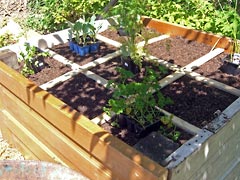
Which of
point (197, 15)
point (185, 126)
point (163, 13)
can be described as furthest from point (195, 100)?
point (163, 13)

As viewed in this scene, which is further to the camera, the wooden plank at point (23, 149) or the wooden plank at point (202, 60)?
the wooden plank at point (202, 60)

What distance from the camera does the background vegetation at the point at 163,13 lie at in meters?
4.13

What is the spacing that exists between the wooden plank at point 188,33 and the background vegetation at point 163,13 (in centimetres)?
16

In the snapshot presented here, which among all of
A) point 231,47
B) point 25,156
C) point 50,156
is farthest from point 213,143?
point 25,156

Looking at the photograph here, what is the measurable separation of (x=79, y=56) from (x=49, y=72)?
48 cm

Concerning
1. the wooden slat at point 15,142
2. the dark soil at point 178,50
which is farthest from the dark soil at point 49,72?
the dark soil at point 178,50

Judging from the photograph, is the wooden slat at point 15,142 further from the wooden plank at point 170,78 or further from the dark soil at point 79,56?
the wooden plank at point 170,78

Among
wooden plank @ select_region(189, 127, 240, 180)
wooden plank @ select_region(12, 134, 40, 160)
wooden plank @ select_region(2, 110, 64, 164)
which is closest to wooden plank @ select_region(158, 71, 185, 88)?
wooden plank @ select_region(189, 127, 240, 180)

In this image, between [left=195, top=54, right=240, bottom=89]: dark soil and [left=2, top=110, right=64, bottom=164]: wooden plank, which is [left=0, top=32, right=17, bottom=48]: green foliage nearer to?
[left=2, top=110, right=64, bottom=164]: wooden plank

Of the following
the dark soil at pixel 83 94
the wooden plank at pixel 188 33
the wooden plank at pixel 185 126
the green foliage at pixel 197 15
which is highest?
the green foliage at pixel 197 15

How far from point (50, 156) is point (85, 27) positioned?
1559 mm

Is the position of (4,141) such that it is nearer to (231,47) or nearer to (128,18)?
(128,18)

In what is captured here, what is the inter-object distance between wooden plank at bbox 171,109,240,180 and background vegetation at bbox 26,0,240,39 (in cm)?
Result: 134

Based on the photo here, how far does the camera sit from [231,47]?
3.77 meters
